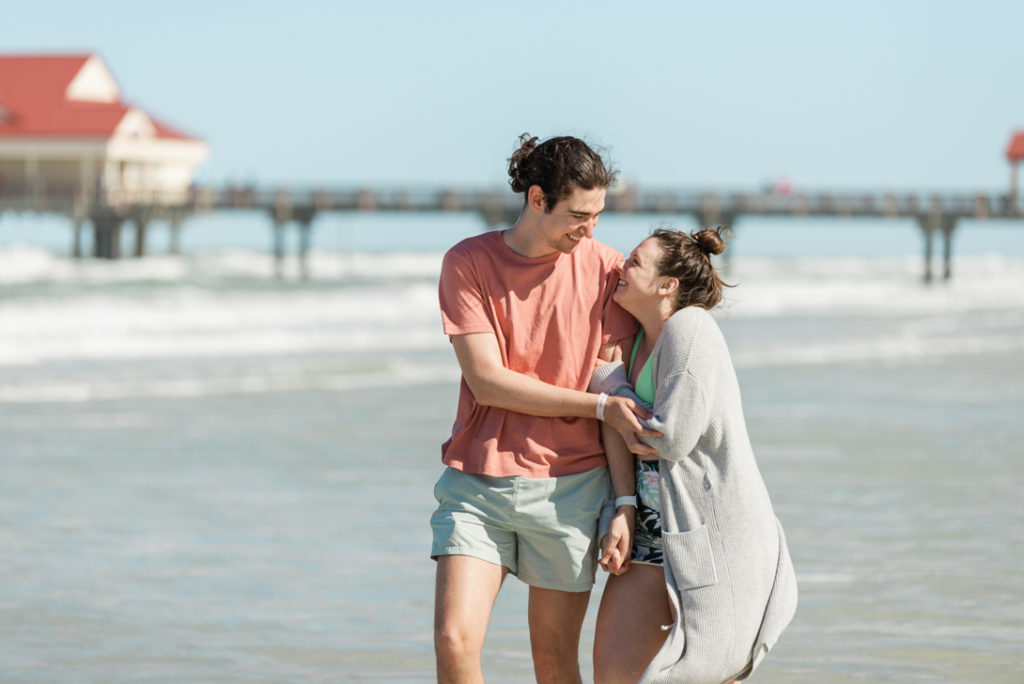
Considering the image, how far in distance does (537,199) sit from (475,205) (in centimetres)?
4225

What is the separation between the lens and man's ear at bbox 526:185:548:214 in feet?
10.6

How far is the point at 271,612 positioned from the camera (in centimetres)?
546

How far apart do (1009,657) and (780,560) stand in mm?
1921

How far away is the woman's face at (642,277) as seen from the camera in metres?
3.32

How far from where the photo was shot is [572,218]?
323 cm

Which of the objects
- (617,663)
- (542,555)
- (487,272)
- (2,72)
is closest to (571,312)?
(487,272)

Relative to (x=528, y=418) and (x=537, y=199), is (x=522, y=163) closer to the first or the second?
(x=537, y=199)

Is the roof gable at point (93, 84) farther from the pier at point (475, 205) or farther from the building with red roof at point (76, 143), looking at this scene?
Result: the pier at point (475, 205)

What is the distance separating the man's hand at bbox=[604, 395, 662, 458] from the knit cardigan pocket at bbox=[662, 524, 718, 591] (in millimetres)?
204

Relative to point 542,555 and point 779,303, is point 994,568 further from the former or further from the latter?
point 779,303

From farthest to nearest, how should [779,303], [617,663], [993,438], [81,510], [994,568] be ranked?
[779,303] < [993,438] < [81,510] < [994,568] < [617,663]

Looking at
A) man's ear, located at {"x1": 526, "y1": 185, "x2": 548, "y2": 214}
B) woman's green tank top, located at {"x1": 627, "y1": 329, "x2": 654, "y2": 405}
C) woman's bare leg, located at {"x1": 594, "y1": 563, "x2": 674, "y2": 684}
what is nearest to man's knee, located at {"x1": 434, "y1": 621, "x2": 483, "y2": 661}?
woman's bare leg, located at {"x1": 594, "y1": 563, "x2": 674, "y2": 684}

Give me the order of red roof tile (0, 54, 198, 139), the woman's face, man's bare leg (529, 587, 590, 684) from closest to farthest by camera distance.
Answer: the woman's face → man's bare leg (529, 587, 590, 684) → red roof tile (0, 54, 198, 139)

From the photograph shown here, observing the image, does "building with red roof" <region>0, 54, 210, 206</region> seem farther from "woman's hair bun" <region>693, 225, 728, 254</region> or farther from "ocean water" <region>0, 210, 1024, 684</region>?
"woman's hair bun" <region>693, 225, 728, 254</region>
